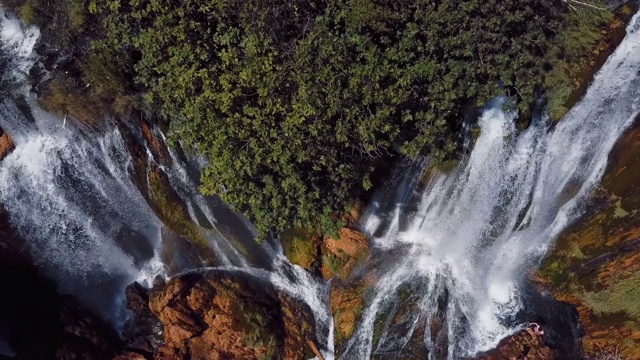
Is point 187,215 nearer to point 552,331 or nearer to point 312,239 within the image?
point 312,239

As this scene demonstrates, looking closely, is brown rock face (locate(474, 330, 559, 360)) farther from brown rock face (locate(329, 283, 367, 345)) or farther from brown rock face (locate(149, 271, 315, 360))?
brown rock face (locate(149, 271, 315, 360))

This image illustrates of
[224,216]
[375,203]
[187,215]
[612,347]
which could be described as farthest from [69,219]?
[612,347]

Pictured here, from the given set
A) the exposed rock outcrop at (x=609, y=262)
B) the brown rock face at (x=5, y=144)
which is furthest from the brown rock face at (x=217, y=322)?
the exposed rock outcrop at (x=609, y=262)

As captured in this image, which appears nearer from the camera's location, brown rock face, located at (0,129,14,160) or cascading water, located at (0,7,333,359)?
brown rock face, located at (0,129,14,160)

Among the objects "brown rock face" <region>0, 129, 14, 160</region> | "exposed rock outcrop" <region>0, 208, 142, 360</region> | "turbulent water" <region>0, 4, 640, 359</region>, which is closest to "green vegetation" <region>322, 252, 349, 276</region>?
"turbulent water" <region>0, 4, 640, 359</region>

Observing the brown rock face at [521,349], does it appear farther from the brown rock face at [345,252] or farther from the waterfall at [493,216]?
the brown rock face at [345,252]

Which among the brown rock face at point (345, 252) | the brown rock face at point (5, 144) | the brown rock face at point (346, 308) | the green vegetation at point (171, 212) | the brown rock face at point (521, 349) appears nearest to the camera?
the brown rock face at point (521, 349)

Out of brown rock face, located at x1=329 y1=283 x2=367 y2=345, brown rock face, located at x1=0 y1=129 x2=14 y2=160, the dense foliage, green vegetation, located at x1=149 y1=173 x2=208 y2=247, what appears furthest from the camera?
brown rock face, located at x1=329 y1=283 x2=367 y2=345

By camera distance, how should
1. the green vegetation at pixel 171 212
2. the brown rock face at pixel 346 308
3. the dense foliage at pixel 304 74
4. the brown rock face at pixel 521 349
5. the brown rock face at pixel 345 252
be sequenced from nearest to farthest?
the dense foliage at pixel 304 74, the brown rock face at pixel 521 349, the green vegetation at pixel 171 212, the brown rock face at pixel 346 308, the brown rock face at pixel 345 252
